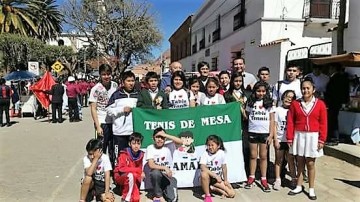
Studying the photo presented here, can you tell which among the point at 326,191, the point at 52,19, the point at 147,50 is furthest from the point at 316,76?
the point at 52,19

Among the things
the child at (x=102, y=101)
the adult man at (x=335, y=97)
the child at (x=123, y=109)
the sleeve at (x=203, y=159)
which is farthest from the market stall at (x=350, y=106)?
the child at (x=102, y=101)

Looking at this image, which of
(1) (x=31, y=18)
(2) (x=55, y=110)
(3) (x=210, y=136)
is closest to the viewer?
(3) (x=210, y=136)

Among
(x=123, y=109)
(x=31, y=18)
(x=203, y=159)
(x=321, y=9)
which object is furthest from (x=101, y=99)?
(x=31, y=18)

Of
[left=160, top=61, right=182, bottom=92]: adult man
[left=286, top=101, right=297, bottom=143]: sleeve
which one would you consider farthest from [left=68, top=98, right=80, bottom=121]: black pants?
[left=286, top=101, right=297, bottom=143]: sleeve

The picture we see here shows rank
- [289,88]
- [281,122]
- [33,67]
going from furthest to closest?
[33,67] < [289,88] < [281,122]

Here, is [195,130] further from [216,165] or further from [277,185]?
[277,185]

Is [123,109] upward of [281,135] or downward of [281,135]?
upward

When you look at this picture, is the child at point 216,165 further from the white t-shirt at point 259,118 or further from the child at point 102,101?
the child at point 102,101

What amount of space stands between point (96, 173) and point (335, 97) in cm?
596

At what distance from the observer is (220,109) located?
6055 millimetres

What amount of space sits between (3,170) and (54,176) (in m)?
1.16

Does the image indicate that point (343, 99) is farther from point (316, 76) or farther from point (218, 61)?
point (218, 61)

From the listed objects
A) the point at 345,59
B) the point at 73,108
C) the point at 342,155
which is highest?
the point at 345,59

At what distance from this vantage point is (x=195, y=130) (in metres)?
6.04
